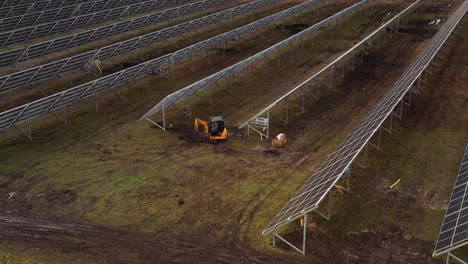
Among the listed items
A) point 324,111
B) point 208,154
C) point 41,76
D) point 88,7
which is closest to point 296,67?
point 324,111

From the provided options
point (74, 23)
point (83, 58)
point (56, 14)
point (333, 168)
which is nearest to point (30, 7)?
point (56, 14)

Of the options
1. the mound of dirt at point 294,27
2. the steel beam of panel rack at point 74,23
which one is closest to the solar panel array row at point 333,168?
the mound of dirt at point 294,27

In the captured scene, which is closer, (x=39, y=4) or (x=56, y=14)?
(x=56, y=14)

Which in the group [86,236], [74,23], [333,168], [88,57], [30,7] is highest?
[30,7]

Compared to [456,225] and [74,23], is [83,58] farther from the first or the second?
[456,225]

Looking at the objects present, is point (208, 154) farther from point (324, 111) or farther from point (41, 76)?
point (41, 76)

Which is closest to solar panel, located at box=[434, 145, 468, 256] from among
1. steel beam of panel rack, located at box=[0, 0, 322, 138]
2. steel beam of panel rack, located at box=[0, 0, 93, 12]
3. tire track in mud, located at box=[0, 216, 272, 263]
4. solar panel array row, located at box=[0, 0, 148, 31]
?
tire track in mud, located at box=[0, 216, 272, 263]

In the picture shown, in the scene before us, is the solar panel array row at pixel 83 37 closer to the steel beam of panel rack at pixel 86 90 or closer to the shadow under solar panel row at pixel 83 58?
the shadow under solar panel row at pixel 83 58
